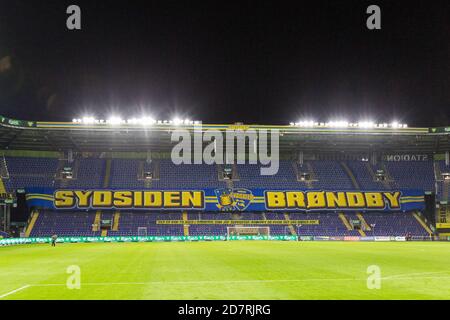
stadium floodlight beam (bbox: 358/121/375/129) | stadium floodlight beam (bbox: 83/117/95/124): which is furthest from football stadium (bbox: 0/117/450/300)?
stadium floodlight beam (bbox: 358/121/375/129)

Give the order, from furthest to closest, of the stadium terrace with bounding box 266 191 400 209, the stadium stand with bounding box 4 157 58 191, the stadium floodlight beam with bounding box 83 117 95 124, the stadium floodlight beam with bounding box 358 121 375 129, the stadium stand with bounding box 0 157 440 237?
1. the stadium terrace with bounding box 266 191 400 209
2. the stadium stand with bounding box 4 157 58 191
3. the stadium floodlight beam with bounding box 358 121 375 129
4. the stadium stand with bounding box 0 157 440 237
5. the stadium floodlight beam with bounding box 83 117 95 124

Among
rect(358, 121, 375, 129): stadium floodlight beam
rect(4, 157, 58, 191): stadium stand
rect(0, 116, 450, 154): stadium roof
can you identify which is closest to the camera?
rect(0, 116, 450, 154): stadium roof

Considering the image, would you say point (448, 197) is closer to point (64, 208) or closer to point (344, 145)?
point (344, 145)

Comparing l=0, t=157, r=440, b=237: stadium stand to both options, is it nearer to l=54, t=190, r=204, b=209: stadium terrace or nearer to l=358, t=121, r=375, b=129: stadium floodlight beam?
l=54, t=190, r=204, b=209: stadium terrace

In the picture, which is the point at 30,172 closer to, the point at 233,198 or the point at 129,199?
the point at 129,199

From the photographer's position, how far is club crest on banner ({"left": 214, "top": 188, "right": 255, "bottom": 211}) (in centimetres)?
6769

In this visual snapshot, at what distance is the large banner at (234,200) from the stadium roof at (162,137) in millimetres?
8088

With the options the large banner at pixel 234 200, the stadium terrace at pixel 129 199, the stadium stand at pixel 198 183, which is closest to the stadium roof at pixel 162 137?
the stadium stand at pixel 198 183

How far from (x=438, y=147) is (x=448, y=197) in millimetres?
9377

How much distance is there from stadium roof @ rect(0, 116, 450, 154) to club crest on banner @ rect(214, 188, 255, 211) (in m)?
9.91

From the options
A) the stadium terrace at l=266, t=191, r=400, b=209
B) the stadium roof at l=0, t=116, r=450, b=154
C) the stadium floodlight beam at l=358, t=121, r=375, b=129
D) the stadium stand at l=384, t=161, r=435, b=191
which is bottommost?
the stadium terrace at l=266, t=191, r=400, b=209

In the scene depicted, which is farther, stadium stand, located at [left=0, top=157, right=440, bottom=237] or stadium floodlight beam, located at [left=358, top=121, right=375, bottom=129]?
stadium floodlight beam, located at [left=358, top=121, right=375, bottom=129]

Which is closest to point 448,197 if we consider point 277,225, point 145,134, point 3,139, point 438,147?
point 438,147

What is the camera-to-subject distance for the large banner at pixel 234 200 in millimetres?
64875
